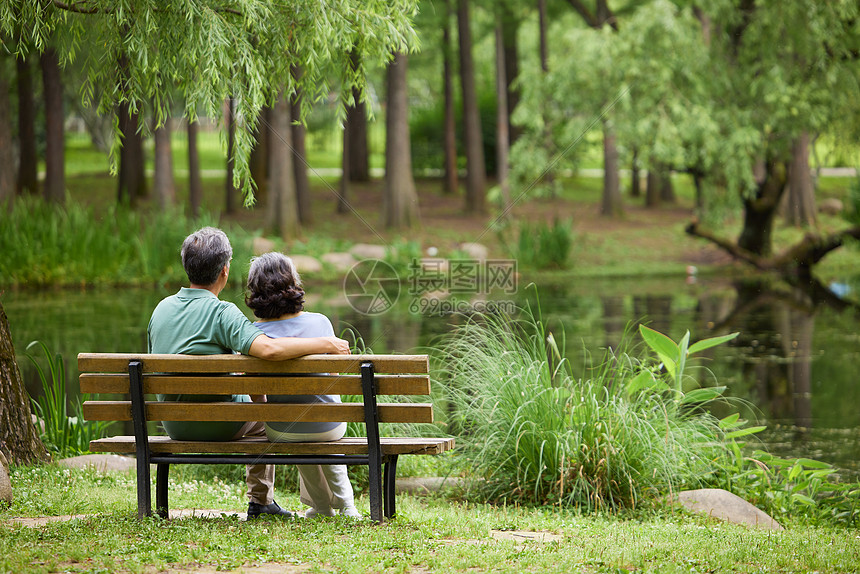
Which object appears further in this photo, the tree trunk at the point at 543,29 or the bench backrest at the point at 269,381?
the tree trunk at the point at 543,29

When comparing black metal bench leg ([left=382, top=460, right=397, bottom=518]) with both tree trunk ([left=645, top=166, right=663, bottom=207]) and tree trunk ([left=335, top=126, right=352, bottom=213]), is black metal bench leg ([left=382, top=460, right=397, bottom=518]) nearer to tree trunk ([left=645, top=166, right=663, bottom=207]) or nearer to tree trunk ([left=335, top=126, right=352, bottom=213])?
tree trunk ([left=335, top=126, right=352, bottom=213])

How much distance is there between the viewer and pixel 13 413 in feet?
17.8

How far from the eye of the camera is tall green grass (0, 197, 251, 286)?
16859 mm

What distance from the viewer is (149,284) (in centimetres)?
1744

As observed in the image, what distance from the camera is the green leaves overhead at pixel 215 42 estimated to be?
5.32 meters

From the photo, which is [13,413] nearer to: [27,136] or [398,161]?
[398,161]

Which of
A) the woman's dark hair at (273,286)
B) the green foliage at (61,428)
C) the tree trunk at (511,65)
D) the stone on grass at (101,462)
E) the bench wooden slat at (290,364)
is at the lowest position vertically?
the stone on grass at (101,462)

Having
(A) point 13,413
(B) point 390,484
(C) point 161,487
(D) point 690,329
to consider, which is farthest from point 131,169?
(B) point 390,484

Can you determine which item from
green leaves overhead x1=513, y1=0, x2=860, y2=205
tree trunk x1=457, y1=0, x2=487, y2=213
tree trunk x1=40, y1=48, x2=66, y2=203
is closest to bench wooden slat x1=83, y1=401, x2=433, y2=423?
green leaves overhead x1=513, y1=0, x2=860, y2=205

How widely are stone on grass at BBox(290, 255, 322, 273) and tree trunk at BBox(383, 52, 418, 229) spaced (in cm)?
332

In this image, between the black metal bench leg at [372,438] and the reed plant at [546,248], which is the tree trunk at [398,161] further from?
the black metal bench leg at [372,438]

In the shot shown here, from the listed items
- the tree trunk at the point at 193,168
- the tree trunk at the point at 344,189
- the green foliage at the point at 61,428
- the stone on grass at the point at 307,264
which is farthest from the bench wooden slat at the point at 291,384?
the tree trunk at the point at 344,189

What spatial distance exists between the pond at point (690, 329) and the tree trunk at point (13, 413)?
2.13 metres

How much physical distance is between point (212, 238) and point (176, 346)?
1.67ft
